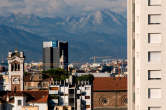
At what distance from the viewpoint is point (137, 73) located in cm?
1425

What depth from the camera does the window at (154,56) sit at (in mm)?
13906

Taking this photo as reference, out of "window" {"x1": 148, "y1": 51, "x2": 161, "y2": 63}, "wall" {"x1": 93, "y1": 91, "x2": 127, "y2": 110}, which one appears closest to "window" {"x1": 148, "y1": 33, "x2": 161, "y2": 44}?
"window" {"x1": 148, "y1": 51, "x2": 161, "y2": 63}

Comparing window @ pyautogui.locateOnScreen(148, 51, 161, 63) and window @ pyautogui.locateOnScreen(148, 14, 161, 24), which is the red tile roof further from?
window @ pyautogui.locateOnScreen(148, 14, 161, 24)

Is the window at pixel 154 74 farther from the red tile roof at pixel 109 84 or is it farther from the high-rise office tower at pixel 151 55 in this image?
the red tile roof at pixel 109 84

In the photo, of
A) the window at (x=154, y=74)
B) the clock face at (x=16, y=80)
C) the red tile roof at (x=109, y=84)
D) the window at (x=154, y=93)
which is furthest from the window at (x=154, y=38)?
the red tile roof at (x=109, y=84)

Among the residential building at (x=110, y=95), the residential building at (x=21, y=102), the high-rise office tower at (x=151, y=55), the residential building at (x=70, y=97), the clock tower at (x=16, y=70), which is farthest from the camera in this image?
the residential building at (x=110, y=95)

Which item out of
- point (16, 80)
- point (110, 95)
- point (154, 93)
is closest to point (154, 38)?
point (154, 93)

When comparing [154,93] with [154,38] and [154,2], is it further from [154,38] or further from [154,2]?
[154,2]

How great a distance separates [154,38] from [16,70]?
79890 millimetres

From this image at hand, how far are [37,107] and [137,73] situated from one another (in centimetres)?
4419

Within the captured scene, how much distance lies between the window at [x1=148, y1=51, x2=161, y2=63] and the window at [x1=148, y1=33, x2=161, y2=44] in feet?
0.72

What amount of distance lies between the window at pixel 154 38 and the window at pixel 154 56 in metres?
0.22

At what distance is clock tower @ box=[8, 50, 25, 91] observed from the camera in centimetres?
9238

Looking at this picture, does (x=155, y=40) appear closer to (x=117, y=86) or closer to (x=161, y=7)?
(x=161, y=7)
